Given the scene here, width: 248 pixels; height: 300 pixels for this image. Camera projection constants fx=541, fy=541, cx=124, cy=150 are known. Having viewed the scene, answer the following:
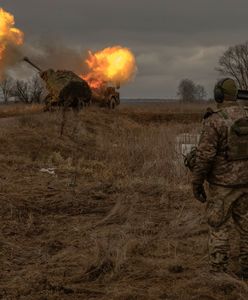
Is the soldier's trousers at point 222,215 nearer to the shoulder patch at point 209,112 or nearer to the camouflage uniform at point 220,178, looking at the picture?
the camouflage uniform at point 220,178

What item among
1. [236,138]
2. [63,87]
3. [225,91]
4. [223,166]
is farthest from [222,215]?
[63,87]

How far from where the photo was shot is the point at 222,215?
17.3 feet

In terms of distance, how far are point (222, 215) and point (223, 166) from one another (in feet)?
1.57

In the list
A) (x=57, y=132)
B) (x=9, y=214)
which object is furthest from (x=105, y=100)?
(x=9, y=214)

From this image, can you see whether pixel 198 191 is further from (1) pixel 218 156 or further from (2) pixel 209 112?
→ (2) pixel 209 112

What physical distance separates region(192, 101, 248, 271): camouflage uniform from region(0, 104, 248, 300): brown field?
0.32 meters

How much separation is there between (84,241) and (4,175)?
5595 mm

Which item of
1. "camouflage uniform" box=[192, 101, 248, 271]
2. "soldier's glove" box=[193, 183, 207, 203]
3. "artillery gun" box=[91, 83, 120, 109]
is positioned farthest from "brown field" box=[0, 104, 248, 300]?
"artillery gun" box=[91, 83, 120, 109]

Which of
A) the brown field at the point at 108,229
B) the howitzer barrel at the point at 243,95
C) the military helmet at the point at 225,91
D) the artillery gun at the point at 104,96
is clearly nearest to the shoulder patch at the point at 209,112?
the military helmet at the point at 225,91

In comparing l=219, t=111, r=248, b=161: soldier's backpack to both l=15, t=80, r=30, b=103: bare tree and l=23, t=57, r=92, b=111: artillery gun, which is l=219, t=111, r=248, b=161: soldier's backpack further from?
l=15, t=80, r=30, b=103: bare tree

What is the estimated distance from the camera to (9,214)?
8.43 m

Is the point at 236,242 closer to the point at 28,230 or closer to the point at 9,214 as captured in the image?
the point at 28,230

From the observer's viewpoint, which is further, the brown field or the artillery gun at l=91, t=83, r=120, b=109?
the artillery gun at l=91, t=83, r=120, b=109

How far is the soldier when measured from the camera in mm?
5184
